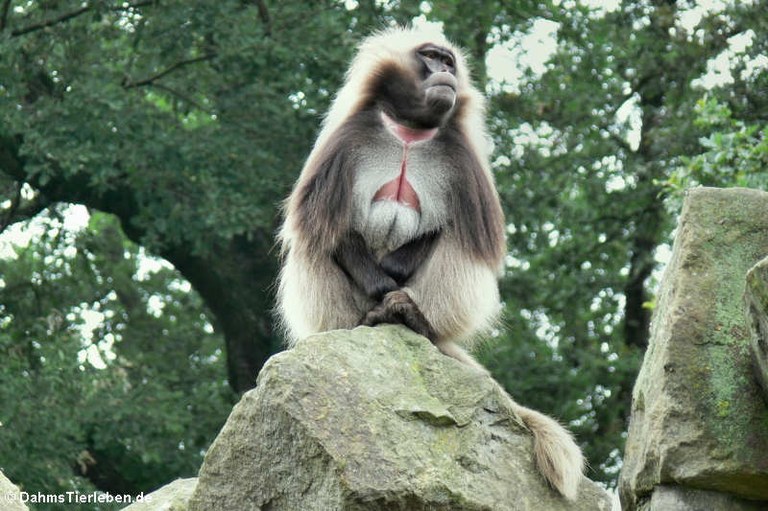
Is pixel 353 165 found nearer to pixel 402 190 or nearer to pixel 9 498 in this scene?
pixel 402 190

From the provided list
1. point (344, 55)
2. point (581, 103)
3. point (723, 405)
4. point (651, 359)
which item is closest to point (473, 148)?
point (651, 359)

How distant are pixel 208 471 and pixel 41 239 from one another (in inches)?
383

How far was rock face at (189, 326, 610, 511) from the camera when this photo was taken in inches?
211

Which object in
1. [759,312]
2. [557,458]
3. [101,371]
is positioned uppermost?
[759,312]

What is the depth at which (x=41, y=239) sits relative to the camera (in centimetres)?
1489

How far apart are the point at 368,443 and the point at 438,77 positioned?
2250 millimetres

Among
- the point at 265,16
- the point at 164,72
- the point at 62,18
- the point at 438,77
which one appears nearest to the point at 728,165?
the point at 438,77

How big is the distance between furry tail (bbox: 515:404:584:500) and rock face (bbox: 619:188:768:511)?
0.21 m

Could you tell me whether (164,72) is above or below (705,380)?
below

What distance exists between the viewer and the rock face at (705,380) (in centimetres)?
536

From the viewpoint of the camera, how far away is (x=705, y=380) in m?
5.49

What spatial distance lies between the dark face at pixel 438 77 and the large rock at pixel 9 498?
2691mm

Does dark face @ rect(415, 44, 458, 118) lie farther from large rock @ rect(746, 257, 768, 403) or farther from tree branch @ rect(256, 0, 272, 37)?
tree branch @ rect(256, 0, 272, 37)

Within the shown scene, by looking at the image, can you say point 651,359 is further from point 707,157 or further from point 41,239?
point 41,239
